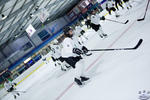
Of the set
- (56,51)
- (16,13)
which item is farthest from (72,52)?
(16,13)

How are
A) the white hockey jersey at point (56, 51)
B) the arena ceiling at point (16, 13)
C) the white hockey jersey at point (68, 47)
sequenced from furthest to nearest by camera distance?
the arena ceiling at point (16, 13), the white hockey jersey at point (56, 51), the white hockey jersey at point (68, 47)

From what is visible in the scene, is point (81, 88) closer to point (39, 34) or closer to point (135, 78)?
point (135, 78)

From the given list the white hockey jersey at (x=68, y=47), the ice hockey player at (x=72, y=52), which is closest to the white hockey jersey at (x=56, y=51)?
the ice hockey player at (x=72, y=52)

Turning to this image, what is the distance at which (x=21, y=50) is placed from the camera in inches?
993

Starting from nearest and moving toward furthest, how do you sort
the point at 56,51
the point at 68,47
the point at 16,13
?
the point at 68,47, the point at 56,51, the point at 16,13

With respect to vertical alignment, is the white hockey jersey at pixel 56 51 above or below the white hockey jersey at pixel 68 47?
below

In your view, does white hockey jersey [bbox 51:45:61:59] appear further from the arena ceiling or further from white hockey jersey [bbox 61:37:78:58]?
the arena ceiling

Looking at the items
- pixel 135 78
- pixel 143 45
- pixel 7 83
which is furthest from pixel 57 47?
pixel 135 78

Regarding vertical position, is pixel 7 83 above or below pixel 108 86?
above

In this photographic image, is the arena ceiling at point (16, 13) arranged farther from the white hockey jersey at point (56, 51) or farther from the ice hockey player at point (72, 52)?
the ice hockey player at point (72, 52)

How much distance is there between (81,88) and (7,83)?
677cm

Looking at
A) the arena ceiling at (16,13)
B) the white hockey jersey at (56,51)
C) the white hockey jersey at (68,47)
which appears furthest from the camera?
the arena ceiling at (16,13)

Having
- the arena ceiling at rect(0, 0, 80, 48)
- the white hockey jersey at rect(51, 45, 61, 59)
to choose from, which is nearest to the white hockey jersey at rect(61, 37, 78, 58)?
the white hockey jersey at rect(51, 45, 61, 59)

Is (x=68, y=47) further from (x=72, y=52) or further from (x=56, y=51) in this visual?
(x=56, y=51)
